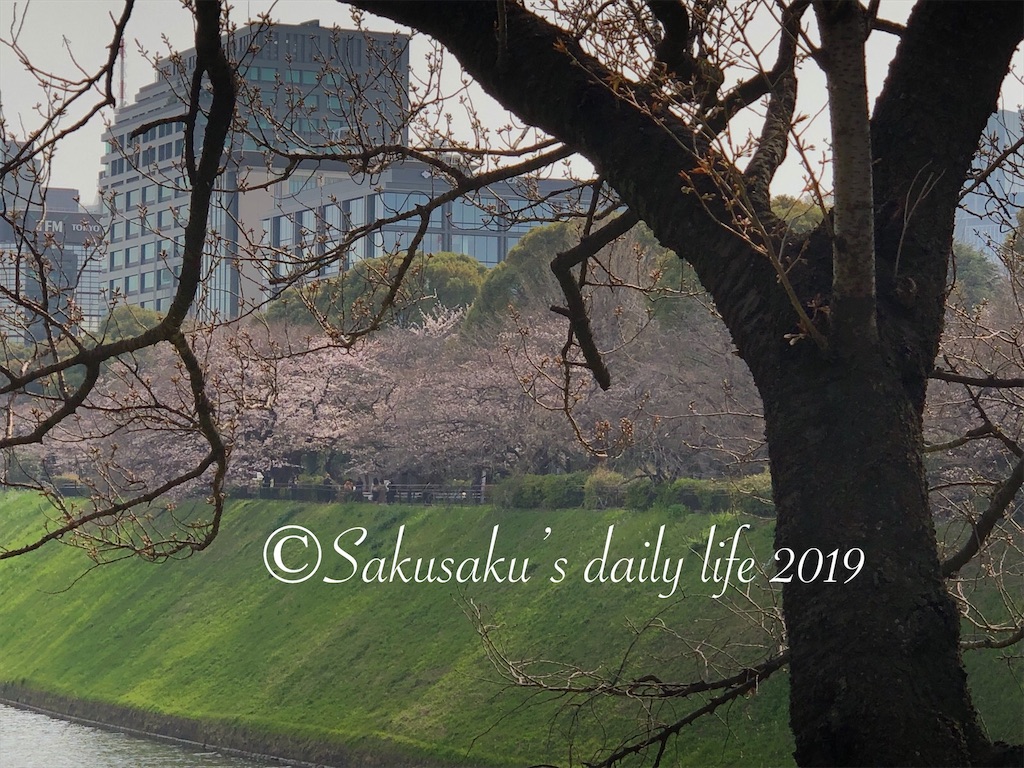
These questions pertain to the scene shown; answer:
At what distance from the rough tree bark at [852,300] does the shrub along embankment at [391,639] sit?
416 inches

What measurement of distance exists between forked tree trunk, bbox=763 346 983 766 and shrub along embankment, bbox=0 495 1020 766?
10658 mm

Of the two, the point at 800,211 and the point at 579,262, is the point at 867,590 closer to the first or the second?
the point at 579,262

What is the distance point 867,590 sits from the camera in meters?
2.93

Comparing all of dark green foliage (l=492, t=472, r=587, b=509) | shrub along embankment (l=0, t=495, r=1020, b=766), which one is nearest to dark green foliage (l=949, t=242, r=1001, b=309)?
dark green foliage (l=492, t=472, r=587, b=509)

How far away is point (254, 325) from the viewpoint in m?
35.7

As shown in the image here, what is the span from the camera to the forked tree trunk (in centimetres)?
283

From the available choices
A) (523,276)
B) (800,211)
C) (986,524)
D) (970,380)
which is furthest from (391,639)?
(970,380)

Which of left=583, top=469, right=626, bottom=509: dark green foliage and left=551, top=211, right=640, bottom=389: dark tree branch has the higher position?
left=551, top=211, right=640, bottom=389: dark tree branch

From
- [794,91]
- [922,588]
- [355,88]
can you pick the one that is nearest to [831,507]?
[922,588]

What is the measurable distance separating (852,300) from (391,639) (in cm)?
1865

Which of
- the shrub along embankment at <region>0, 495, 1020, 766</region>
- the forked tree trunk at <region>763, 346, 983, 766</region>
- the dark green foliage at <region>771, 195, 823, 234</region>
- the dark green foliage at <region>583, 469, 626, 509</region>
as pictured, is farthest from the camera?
the dark green foliage at <region>583, 469, 626, 509</region>

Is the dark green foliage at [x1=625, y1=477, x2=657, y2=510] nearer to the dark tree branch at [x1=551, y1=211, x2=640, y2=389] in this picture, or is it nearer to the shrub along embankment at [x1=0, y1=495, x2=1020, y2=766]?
the shrub along embankment at [x1=0, y1=495, x2=1020, y2=766]

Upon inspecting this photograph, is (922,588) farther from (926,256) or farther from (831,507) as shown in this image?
(926,256)

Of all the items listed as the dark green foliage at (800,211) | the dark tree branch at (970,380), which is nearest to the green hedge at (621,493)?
the dark green foliage at (800,211)
